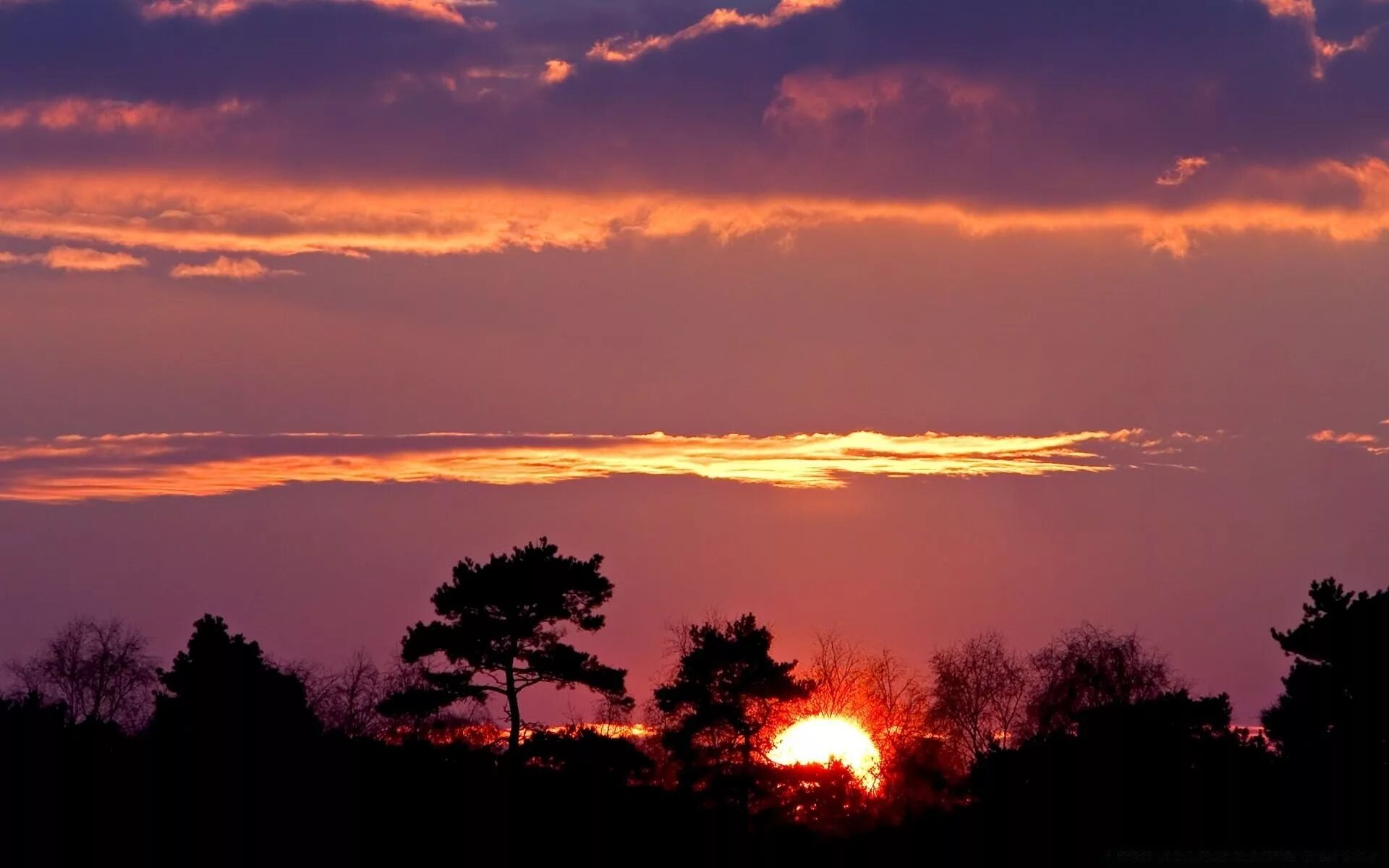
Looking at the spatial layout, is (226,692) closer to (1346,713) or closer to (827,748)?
(827,748)

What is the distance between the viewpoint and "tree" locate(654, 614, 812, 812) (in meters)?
76.9

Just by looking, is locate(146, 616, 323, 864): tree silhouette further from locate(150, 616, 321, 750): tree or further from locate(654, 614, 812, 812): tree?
locate(654, 614, 812, 812): tree

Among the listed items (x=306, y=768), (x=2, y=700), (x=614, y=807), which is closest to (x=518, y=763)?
(x=614, y=807)

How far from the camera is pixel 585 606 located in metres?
76.9

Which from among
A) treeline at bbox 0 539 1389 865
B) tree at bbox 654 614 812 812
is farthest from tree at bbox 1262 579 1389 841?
tree at bbox 654 614 812 812

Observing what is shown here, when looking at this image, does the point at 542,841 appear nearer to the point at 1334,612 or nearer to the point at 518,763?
the point at 518,763

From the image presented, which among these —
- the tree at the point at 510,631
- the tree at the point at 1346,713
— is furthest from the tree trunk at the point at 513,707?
the tree at the point at 1346,713

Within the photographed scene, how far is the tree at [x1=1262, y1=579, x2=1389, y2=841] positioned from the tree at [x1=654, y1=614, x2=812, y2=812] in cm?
2192

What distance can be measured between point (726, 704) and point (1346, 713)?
25.5 metres

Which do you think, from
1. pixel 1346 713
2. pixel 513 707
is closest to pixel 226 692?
pixel 513 707

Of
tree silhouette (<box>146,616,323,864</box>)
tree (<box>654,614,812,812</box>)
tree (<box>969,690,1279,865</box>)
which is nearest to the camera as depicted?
tree silhouette (<box>146,616,323,864</box>)

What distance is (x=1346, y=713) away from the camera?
6925cm

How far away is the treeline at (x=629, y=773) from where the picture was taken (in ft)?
168

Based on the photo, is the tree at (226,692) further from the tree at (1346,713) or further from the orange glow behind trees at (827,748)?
the tree at (1346,713)
